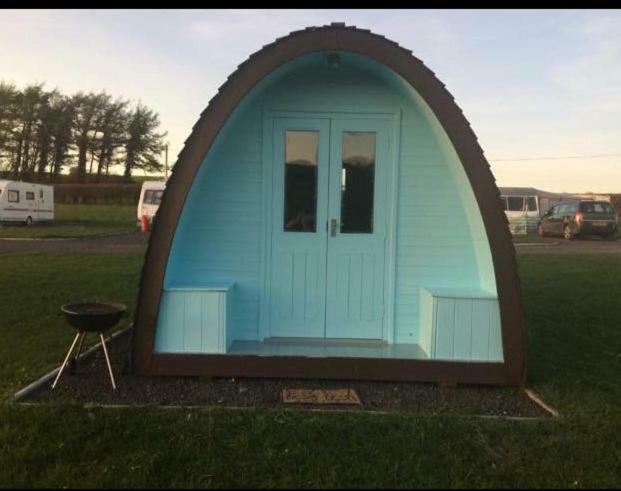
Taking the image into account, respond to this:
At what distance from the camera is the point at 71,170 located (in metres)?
50.8

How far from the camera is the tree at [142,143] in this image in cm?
5238

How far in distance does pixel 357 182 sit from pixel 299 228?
0.80 meters

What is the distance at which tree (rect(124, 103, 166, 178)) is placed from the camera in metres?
52.4

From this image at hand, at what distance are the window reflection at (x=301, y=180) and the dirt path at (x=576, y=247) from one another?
Answer: 54.5 feet

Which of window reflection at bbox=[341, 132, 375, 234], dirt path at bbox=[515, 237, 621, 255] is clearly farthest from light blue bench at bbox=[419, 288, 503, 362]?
dirt path at bbox=[515, 237, 621, 255]

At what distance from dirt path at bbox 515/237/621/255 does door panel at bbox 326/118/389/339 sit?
1629 cm

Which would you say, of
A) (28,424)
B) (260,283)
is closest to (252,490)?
(28,424)

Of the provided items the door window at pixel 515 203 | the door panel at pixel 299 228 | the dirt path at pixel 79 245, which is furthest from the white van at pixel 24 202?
the door panel at pixel 299 228

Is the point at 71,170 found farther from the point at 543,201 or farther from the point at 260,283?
the point at 260,283

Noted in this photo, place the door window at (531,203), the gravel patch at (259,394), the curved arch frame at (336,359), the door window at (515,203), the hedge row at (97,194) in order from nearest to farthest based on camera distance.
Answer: the gravel patch at (259,394) < the curved arch frame at (336,359) < the door window at (531,203) < the door window at (515,203) < the hedge row at (97,194)

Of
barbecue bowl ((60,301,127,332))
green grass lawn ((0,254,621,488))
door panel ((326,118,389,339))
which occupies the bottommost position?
green grass lawn ((0,254,621,488))

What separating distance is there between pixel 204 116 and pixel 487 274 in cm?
320

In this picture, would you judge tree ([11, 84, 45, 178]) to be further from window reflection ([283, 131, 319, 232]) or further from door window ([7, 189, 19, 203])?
window reflection ([283, 131, 319, 232])

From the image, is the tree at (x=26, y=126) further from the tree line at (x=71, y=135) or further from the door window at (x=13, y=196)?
the door window at (x=13, y=196)
